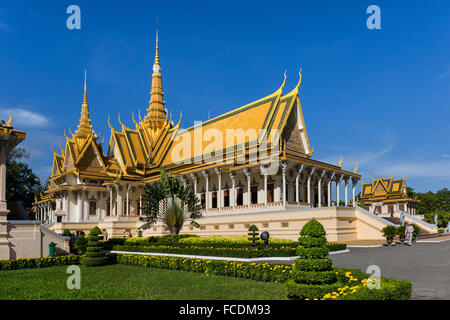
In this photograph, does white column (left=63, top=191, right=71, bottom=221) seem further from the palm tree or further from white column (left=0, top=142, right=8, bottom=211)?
white column (left=0, top=142, right=8, bottom=211)

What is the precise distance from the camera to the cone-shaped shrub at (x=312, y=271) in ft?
27.2

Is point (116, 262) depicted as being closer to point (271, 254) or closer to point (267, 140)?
point (271, 254)

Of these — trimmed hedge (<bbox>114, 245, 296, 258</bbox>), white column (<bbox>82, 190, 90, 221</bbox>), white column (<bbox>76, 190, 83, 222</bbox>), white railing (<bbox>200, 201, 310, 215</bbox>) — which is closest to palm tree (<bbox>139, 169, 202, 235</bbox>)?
trimmed hedge (<bbox>114, 245, 296, 258</bbox>)

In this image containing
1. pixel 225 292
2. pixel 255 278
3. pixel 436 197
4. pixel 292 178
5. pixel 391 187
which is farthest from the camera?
pixel 436 197

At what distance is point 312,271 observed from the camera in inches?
334

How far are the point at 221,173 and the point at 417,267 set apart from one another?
24261 mm

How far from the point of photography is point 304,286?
836 cm

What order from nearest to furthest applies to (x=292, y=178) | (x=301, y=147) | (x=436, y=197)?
(x=292, y=178) < (x=301, y=147) < (x=436, y=197)

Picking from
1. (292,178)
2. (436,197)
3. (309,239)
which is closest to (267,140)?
(292,178)

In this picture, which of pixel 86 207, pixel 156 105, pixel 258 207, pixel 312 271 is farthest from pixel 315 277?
pixel 156 105

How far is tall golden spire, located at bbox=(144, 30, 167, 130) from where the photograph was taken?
52625 mm

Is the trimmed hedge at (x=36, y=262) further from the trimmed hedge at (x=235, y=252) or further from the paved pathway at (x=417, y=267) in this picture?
the paved pathway at (x=417, y=267)

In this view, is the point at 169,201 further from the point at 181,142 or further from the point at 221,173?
the point at 181,142

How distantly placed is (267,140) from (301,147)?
4986mm
